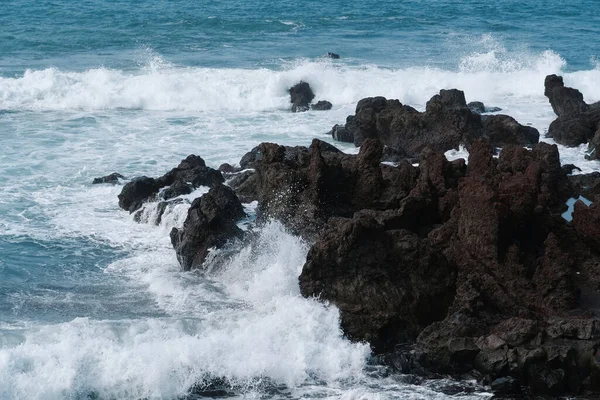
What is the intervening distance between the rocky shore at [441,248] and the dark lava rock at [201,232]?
0.08ft

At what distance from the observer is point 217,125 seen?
3186 centimetres

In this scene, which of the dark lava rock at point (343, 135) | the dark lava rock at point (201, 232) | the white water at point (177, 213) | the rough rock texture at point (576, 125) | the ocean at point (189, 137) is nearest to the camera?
the white water at point (177, 213)

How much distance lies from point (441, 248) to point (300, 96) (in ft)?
59.8

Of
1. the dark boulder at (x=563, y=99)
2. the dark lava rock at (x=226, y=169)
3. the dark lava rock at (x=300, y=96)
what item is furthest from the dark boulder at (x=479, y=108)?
the dark lava rock at (x=226, y=169)

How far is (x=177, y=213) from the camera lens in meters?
21.5

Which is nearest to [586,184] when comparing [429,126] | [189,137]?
[429,126]

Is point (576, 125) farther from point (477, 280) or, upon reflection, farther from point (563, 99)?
point (477, 280)

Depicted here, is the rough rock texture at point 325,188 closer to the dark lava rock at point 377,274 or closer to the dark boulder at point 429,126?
the dark lava rock at point 377,274

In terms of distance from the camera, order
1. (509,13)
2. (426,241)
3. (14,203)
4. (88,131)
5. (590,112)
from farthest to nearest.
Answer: (509,13), (88,131), (590,112), (14,203), (426,241)

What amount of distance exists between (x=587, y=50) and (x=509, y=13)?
11.7 meters

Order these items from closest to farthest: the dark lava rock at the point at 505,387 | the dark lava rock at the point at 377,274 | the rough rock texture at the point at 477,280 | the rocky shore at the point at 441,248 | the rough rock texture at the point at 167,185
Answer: the dark lava rock at the point at 505,387, the rough rock texture at the point at 477,280, the rocky shore at the point at 441,248, the dark lava rock at the point at 377,274, the rough rock texture at the point at 167,185

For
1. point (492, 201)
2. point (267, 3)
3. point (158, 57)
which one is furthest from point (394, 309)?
point (267, 3)

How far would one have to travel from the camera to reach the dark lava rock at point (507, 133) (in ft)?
85.7

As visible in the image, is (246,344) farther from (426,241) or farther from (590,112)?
(590,112)
